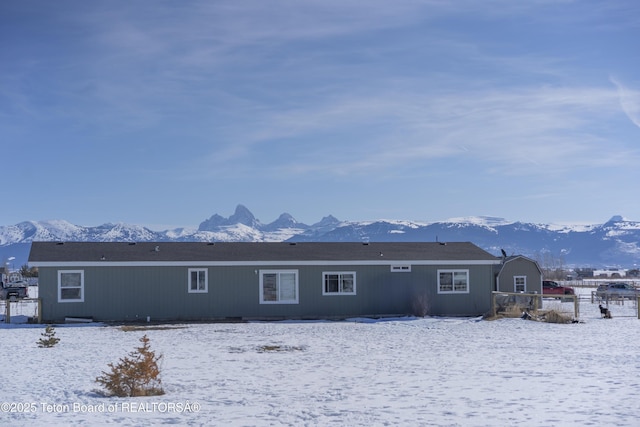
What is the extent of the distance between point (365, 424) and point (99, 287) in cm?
2162

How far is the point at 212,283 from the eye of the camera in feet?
104

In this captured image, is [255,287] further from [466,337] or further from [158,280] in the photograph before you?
[466,337]

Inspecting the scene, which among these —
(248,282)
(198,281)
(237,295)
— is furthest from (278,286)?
(198,281)

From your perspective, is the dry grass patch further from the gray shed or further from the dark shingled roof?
the gray shed

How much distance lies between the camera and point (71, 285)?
30.7 metres

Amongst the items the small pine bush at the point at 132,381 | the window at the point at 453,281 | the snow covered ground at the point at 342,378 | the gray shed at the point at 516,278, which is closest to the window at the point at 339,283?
the window at the point at 453,281

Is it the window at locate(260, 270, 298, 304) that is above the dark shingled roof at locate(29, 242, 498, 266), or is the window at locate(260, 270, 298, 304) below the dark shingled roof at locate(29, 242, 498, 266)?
below

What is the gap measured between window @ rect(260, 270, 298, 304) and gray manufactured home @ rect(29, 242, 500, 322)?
4 centimetres

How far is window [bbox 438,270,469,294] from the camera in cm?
3341

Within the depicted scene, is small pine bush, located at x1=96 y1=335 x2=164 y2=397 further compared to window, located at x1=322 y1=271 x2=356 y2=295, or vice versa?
window, located at x1=322 y1=271 x2=356 y2=295

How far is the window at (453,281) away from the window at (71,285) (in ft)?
49.3

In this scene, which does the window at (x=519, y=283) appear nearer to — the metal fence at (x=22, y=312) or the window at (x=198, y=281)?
the window at (x=198, y=281)

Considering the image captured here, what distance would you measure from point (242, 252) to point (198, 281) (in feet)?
9.11

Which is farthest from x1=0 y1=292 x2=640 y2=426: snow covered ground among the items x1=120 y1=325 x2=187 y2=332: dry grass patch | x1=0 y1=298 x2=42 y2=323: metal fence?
x1=0 y1=298 x2=42 y2=323: metal fence
